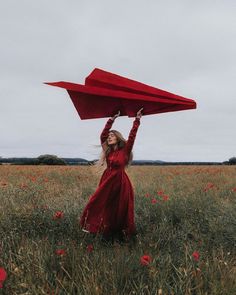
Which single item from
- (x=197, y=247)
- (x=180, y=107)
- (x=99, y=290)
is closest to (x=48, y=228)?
(x=197, y=247)

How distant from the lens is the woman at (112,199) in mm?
5227

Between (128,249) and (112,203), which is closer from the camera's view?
(128,249)

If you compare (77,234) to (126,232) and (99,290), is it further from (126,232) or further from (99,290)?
(99,290)

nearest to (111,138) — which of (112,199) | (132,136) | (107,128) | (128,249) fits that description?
(107,128)

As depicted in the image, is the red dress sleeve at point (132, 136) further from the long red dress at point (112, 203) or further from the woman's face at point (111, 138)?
the woman's face at point (111, 138)

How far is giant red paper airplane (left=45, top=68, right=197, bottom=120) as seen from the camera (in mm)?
5027

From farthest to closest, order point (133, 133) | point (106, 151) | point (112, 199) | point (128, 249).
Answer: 1. point (106, 151)
2. point (112, 199)
3. point (133, 133)
4. point (128, 249)

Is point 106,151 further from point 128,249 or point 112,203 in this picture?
point 128,249

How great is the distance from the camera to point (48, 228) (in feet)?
17.9

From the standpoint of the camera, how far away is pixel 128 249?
15.4ft

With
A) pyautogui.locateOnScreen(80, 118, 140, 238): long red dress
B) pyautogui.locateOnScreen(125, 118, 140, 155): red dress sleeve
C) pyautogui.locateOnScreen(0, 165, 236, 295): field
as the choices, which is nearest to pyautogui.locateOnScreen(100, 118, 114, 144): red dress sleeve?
pyautogui.locateOnScreen(80, 118, 140, 238): long red dress

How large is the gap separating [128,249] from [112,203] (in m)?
0.82

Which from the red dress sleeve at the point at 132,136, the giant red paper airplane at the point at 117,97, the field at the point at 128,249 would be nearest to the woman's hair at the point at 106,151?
the red dress sleeve at the point at 132,136

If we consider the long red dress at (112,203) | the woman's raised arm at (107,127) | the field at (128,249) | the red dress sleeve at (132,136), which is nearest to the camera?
the field at (128,249)
